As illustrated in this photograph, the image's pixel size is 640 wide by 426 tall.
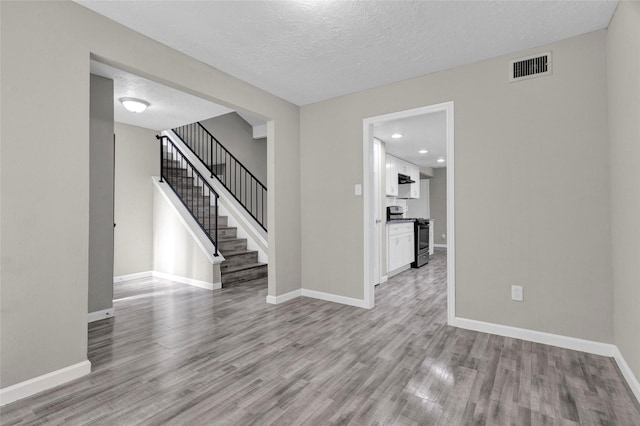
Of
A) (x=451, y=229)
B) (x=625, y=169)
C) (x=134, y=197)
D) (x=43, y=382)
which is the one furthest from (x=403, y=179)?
(x=43, y=382)

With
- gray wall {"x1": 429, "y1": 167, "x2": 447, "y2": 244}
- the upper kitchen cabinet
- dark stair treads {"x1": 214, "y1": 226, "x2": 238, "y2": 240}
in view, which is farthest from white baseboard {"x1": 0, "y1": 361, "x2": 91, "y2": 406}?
gray wall {"x1": 429, "y1": 167, "x2": 447, "y2": 244}

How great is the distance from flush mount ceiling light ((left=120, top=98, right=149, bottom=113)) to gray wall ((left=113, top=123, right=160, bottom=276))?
1.24 m

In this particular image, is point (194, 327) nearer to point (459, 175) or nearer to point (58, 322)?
point (58, 322)

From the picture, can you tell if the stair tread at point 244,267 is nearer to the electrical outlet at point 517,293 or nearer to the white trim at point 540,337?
the white trim at point 540,337

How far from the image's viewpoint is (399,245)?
543 centimetres

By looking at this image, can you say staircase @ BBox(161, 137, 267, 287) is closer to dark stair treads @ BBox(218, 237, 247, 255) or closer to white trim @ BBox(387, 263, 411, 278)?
dark stair treads @ BBox(218, 237, 247, 255)

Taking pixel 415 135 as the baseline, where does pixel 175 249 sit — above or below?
below

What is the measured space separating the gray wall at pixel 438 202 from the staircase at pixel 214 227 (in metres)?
6.13

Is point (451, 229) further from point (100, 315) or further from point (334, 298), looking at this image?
point (100, 315)

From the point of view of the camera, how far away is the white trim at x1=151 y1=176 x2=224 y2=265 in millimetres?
4551

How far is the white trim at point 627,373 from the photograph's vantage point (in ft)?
5.92

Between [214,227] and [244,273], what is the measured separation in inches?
47.6

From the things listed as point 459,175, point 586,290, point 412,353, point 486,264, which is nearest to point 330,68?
point 459,175

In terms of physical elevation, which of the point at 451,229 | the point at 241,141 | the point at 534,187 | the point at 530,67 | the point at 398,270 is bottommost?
the point at 398,270
